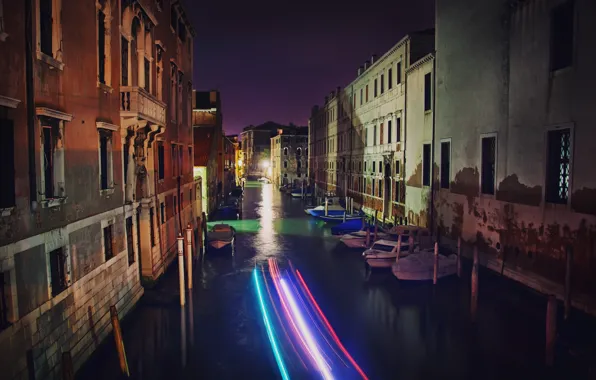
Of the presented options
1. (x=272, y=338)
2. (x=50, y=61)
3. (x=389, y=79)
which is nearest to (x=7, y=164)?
(x=50, y=61)

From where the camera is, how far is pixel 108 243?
11664 millimetres

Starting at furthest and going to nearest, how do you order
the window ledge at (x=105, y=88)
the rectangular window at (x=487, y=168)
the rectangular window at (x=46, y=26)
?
1. the rectangular window at (x=487, y=168)
2. the window ledge at (x=105, y=88)
3. the rectangular window at (x=46, y=26)

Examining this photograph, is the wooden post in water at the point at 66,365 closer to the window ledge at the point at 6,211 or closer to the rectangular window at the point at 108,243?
the window ledge at the point at 6,211

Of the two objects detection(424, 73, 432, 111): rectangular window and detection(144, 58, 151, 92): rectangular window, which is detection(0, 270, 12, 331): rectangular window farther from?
detection(424, 73, 432, 111): rectangular window

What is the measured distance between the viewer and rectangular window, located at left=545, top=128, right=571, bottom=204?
13406 millimetres

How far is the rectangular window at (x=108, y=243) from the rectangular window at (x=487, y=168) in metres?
13.5

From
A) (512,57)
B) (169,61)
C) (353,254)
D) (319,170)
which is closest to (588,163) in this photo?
(512,57)

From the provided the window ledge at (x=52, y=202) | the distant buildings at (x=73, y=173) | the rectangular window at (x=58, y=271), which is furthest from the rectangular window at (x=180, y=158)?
the rectangular window at (x=58, y=271)

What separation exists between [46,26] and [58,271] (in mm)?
4623

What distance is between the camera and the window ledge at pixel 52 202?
7978mm

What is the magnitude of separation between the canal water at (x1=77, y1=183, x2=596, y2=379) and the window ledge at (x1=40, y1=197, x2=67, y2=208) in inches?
145

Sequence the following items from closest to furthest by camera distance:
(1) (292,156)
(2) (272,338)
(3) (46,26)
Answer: (3) (46,26)
(2) (272,338)
(1) (292,156)

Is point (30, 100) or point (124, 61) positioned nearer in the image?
point (30, 100)

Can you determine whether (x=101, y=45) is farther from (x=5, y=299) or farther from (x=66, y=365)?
(x=66, y=365)
